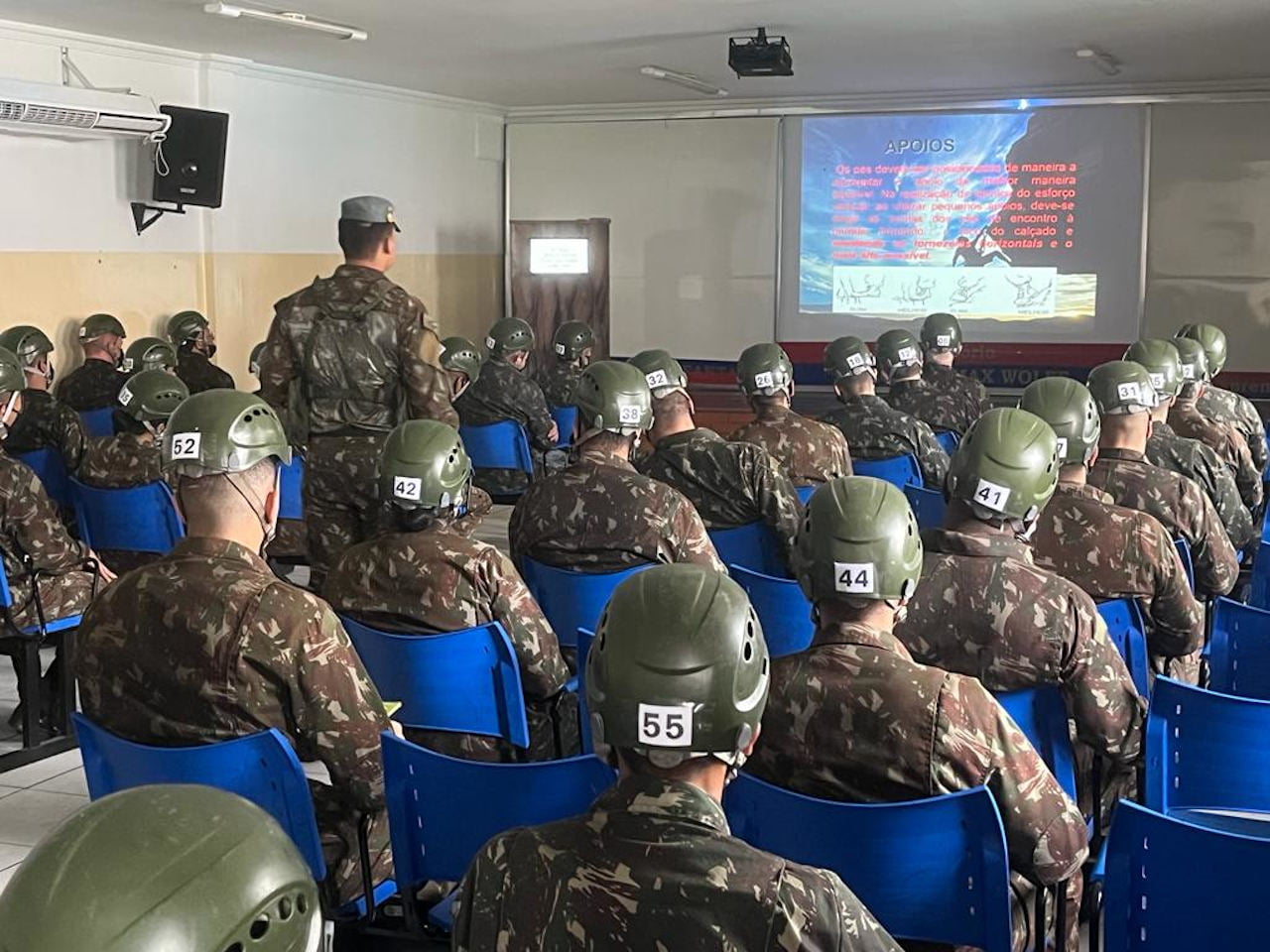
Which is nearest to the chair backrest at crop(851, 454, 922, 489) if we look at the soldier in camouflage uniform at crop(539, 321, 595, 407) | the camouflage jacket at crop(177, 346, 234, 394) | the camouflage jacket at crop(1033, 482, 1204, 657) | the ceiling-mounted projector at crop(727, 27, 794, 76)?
the camouflage jacket at crop(1033, 482, 1204, 657)

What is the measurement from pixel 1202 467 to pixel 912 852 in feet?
12.4

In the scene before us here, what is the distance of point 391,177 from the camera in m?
11.4

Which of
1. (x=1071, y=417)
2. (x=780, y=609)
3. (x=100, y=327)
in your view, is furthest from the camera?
(x=100, y=327)

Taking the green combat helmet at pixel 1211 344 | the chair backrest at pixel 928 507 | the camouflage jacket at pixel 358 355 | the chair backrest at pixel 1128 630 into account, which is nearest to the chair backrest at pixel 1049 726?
the chair backrest at pixel 1128 630

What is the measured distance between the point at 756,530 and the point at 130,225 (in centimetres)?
597

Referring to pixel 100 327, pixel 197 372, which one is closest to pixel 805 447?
pixel 197 372

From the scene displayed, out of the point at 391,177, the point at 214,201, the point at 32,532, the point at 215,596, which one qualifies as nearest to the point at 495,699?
the point at 215,596

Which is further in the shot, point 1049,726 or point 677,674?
point 1049,726

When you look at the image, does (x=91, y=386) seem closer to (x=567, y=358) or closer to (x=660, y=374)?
(x=567, y=358)

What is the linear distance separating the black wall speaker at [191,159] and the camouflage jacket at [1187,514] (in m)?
6.66

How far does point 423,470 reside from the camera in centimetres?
349

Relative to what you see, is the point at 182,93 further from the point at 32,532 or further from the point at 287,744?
the point at 287,744

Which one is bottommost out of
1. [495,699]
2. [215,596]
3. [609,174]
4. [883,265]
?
[495,699]

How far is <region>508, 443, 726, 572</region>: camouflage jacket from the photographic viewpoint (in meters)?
4.01
